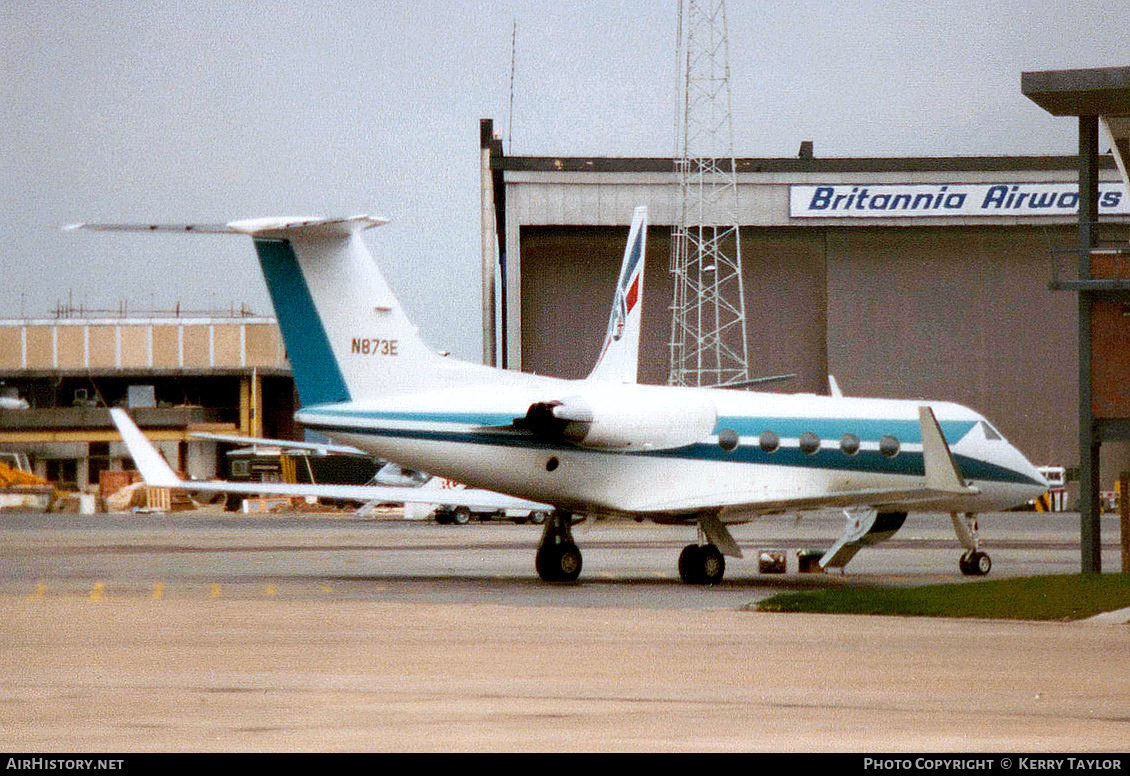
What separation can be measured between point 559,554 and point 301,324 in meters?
5.60

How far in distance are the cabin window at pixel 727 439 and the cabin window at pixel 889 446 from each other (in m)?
2.90

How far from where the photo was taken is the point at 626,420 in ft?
79.4

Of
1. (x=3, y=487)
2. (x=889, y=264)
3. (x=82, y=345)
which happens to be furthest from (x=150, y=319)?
(x=889, y=264)

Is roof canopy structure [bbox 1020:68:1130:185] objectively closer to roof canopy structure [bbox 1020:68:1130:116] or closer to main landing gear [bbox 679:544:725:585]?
roof canopy structure [bbox 1020:68:1130:116]

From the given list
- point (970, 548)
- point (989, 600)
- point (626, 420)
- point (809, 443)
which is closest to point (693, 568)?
point (626, 420)

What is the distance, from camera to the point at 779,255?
216 ft

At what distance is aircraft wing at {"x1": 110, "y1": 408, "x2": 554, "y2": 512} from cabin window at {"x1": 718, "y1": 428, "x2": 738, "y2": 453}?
3.06 metres

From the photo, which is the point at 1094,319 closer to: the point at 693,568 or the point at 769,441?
Answer: the point at 769,441

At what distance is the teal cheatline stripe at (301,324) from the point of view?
75.3ft

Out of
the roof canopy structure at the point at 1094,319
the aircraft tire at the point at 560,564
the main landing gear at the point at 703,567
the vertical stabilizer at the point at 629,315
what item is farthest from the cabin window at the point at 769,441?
the vertical stabilizer at the point at 629,315

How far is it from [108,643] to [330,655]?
7.74ft

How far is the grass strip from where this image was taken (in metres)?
18.0

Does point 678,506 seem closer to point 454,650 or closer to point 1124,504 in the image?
point 1124,504

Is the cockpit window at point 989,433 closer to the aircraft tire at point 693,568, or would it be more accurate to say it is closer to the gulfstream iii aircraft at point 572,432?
the gulfstream iii aircraft at point 572,432
